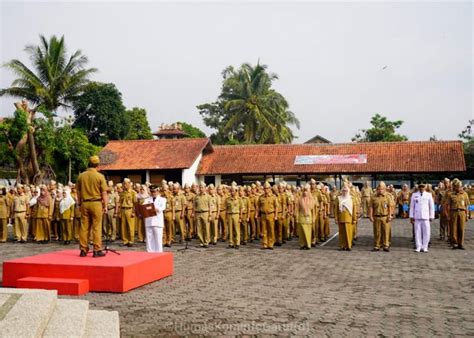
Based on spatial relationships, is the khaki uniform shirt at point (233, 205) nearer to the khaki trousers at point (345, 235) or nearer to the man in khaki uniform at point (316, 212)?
the man in khaki uniform at point (316, 212)

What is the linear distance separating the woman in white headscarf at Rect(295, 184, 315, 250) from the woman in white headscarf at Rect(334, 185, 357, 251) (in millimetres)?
781

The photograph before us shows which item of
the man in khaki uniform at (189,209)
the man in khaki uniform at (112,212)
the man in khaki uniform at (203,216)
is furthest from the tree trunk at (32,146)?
the man in khaki uniform at (203,216)

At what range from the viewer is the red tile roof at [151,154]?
3281cm

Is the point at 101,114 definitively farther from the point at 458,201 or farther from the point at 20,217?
the point at 458,201

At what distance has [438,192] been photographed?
18.6 m

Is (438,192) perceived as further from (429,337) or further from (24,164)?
(24,164)

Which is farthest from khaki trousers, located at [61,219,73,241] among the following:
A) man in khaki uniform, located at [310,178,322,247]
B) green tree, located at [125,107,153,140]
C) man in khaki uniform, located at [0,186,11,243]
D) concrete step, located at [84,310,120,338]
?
green tree, located at [125,107,153,140]

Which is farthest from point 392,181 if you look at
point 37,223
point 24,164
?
point 37,223

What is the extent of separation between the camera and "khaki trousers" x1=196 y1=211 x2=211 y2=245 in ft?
52.0

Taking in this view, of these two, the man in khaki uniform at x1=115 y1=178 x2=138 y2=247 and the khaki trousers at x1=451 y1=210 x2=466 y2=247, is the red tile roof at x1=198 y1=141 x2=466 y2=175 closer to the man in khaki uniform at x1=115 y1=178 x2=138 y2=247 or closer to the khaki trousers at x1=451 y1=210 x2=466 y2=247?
the khaki trousers at x1=451 y1=210 x2=466 y2=247

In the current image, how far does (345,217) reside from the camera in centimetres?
1468

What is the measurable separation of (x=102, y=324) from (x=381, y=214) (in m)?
9.54

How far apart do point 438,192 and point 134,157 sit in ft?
66.6

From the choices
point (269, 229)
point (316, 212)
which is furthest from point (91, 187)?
point (316, 212)
